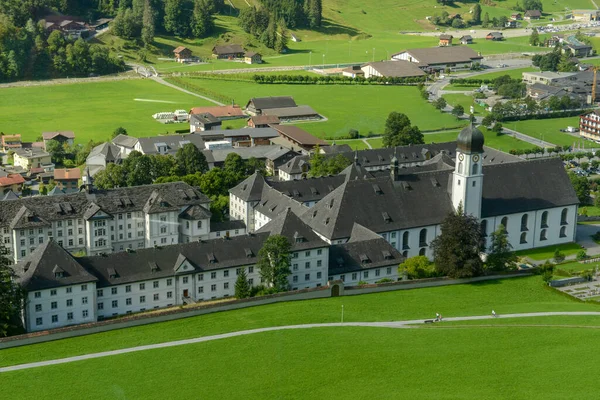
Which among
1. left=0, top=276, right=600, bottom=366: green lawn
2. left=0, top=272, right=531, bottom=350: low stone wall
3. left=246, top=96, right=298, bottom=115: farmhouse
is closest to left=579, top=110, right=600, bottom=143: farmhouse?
left=246, top=96, right=298, bottom=115: farmhouse

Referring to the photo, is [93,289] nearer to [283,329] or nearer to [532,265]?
[283,329]

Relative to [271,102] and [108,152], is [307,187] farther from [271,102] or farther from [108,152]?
[271,102]

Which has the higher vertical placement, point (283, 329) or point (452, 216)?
point (452, 216)

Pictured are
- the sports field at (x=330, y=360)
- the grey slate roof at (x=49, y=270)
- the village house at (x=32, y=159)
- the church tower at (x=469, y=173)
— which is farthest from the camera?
the village house at (x=32, y=159)

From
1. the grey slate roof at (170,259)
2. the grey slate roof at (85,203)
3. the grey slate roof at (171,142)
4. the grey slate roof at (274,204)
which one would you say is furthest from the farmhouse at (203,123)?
the grey slate roof at (170,259)

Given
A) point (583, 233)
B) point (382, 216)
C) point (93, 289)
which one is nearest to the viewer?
point (93, 289)

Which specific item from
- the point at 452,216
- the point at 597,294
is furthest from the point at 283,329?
the point at 597,294

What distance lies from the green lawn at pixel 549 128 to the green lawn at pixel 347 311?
262 ft

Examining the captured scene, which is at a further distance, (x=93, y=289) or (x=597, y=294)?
(x=597, y=294)

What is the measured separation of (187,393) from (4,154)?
3889 inches

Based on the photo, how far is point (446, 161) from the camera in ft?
403

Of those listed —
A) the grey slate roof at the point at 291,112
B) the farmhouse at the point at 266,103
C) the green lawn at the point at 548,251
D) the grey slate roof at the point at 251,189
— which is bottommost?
the green lawn at the point at 548,251

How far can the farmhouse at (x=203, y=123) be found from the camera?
164 m

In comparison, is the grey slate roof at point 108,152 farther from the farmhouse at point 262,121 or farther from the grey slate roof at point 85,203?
the grey slate roof at point 85,203
